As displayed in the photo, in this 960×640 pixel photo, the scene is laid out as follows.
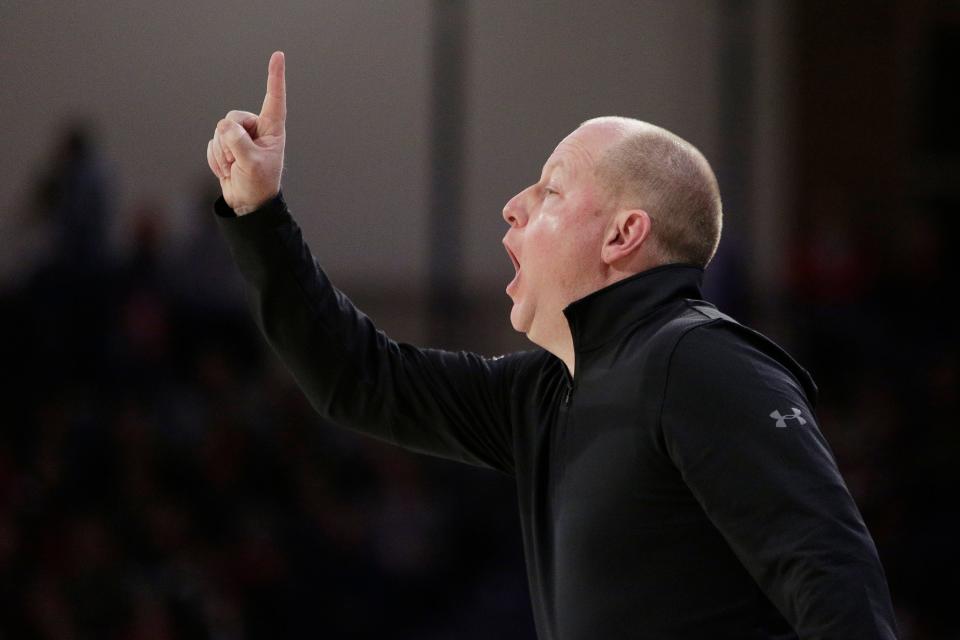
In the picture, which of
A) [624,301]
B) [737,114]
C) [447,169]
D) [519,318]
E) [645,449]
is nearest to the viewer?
[645,449]

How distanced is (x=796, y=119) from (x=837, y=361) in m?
2.13

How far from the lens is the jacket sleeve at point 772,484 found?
4.45 ft

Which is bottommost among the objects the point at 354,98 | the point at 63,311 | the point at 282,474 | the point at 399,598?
the point at 399,598

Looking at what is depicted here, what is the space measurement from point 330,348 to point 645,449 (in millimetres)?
557

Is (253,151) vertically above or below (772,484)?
above

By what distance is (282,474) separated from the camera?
19.6 feet

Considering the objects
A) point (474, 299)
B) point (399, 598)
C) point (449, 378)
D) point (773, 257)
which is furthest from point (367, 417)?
point (773, 257)

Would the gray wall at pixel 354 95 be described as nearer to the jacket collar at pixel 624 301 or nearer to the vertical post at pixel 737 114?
the vertical post at pixel 737 114

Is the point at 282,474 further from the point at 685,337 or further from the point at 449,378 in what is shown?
the point at 685,337

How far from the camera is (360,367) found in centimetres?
195

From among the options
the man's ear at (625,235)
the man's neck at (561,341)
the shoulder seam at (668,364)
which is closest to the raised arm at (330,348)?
the man's neck at (561,341)

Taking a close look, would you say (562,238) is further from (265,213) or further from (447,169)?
(447,169)

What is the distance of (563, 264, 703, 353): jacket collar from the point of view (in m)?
1.70

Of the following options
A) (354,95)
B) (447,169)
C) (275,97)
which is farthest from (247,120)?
(354,95)
